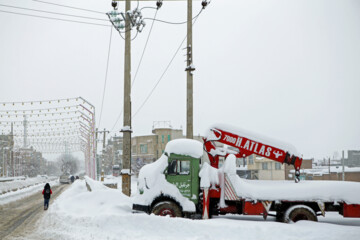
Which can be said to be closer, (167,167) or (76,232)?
(76,232)

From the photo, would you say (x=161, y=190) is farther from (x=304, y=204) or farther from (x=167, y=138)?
(x=167, y=138)

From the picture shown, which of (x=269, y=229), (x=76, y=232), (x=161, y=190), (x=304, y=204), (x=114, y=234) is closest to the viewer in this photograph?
(x=269, y=229)

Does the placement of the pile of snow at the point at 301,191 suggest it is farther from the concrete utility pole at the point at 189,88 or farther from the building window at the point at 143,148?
the building window at the point at 143,148

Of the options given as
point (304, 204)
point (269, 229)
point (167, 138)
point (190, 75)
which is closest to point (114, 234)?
point (269, 229)

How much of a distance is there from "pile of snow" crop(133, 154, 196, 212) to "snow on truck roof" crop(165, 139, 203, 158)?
0.50 meters

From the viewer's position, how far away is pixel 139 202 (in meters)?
10.9

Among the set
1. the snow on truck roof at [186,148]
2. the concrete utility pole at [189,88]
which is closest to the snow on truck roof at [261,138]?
the snow on truck roof at [186,148]

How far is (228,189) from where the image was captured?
10516 mm

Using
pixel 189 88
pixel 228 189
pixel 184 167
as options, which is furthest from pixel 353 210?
pixel 189 88

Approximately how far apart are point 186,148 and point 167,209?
2.34 m

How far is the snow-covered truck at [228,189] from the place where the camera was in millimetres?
9930

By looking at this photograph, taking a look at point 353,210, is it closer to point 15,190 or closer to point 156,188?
point 156,188

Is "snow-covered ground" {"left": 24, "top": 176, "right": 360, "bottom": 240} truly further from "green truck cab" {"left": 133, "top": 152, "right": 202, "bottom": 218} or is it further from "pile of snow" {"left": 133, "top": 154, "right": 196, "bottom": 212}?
"green truck cab" {"left": 133, "top": 152, "right": 202, "bottom": 218}

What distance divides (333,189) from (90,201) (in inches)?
396
